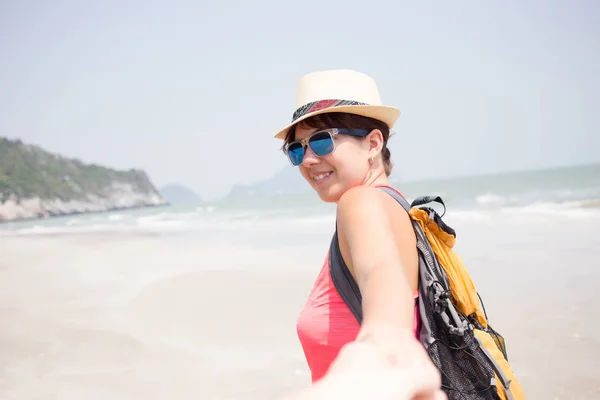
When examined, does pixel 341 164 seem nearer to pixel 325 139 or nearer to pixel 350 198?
pixel 325 139

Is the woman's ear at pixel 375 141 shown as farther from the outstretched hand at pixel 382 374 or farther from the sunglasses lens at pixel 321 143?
the outstretched hand at pixel 382 374

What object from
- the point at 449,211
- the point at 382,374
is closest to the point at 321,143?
the point at 382,374

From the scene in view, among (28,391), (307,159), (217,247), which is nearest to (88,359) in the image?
(28,391)

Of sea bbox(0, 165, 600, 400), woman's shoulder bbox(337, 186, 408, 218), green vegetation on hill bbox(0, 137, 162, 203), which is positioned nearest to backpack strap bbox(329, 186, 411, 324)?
woman's shoulder bbox(337, 186, 408, 218)

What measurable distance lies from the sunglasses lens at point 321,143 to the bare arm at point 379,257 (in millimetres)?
320

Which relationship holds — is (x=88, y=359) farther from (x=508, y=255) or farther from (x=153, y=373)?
(x=508, y=255)

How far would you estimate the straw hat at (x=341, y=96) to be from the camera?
153 cm

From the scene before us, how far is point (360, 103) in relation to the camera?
5.06 feet

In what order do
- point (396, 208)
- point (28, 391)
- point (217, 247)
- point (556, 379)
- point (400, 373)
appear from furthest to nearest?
point (217, 247)
point (28, 391)
point (556, 379)
point (396, 208)
point (400, 373)

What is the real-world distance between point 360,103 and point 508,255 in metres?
7.71

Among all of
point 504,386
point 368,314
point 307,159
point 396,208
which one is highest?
point 307,159

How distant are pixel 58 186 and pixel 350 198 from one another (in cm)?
10965

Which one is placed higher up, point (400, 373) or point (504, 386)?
point (400, 373)

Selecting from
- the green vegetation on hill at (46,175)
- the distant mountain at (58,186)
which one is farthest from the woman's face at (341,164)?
the green vegetation on hill at (46,175)
